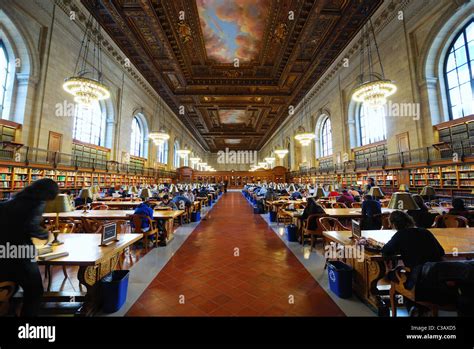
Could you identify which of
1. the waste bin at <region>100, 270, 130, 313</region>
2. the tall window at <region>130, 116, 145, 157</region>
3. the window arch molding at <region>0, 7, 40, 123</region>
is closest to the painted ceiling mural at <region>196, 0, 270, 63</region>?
the window arch molding at <region>0, 7, 40, 123</region>

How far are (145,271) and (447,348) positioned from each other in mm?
3482

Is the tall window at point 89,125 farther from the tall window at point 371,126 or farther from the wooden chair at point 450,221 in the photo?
the tall window at point 371,126

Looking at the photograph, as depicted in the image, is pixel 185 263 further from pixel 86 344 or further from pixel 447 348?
pixel 447 348

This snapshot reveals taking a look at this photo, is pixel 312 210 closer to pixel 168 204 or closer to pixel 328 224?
pixel 328 224

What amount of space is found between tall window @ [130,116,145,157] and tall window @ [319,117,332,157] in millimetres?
15610

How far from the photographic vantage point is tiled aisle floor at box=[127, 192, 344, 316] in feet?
7.02

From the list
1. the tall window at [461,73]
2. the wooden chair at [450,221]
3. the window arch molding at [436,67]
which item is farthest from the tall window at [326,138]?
the wooden chair at [450,221]

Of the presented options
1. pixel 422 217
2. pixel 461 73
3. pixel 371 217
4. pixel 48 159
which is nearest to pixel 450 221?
pixel 422 217

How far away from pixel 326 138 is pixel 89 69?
54.5ft

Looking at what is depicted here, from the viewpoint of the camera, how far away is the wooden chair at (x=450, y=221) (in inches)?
128

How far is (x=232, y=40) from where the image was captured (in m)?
9.95

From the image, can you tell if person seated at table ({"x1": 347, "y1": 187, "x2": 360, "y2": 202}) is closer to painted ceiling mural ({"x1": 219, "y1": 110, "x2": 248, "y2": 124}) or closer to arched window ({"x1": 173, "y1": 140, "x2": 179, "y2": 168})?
painted ceiling mural ({"x1": 219, "y1": 110, "x2": 248, "y2": 124})

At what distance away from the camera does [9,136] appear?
7051 millimetres

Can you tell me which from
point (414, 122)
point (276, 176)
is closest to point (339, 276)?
point (414, 122)
